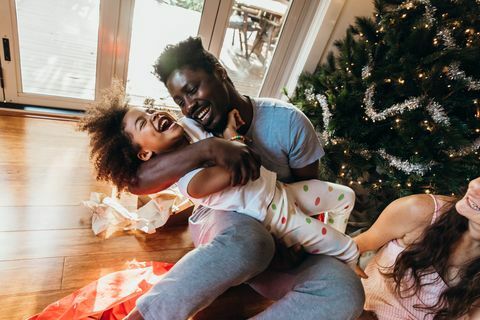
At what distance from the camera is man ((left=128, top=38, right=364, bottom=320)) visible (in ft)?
2.65

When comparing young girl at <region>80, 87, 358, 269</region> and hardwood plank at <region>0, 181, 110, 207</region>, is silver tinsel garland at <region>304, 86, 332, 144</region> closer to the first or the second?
young girl at <region>80, 87, 358, 269</region>

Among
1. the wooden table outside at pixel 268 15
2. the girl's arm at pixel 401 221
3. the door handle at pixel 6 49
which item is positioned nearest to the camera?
the girl's arm at pixel 401 221

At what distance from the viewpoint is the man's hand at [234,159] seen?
90cm

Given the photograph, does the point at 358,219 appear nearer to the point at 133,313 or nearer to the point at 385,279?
the point at 385,279

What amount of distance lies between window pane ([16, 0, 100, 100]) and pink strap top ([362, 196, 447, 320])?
1986 mm

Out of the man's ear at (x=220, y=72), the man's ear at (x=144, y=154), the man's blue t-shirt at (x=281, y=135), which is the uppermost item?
the man's ear at (x=220, y=72)

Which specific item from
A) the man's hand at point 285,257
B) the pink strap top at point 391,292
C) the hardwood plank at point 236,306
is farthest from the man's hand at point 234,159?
the pink strap top at point 391,292

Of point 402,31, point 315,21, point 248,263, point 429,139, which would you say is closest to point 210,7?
point 315,21

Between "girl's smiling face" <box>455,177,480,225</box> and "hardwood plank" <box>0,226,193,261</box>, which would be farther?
"hardwood plank" <box>0,226,193,261</box>

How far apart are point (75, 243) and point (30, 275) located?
0.64 feet

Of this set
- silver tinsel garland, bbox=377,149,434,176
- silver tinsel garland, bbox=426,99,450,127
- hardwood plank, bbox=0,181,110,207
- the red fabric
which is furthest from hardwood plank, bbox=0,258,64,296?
silver tinsel garland, bbox=426,99,450,127

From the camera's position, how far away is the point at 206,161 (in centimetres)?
93

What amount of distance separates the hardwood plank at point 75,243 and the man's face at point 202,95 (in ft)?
2.21

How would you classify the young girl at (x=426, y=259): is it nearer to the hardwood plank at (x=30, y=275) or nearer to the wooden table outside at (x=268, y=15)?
the hardwood plank at (x=30, y=275)
